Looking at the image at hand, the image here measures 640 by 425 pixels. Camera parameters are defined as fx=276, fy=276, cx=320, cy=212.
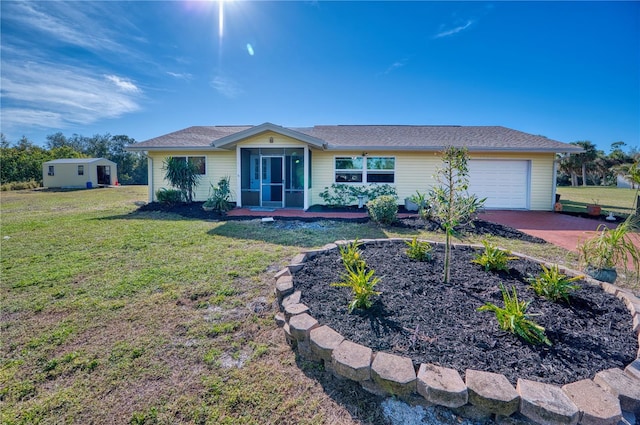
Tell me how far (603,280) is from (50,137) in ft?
261

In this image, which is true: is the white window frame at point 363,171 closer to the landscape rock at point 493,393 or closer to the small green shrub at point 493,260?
the small green shrub at point 493,260

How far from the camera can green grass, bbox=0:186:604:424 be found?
1933mm

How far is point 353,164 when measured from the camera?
12.2m

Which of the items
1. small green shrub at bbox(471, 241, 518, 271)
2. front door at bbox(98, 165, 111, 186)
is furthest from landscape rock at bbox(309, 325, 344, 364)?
front door at bbox(98, 165, 111, 186)

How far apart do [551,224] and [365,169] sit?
6763 mm

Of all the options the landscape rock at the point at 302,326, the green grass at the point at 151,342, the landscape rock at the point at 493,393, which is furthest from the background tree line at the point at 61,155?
the landscape rock at the point at 493,393

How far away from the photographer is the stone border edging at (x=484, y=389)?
1624mm

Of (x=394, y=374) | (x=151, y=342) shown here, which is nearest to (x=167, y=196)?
(x=151, y=342)

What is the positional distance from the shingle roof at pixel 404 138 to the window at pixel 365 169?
2.28 feet

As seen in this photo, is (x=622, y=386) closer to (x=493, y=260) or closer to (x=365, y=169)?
(x=493, y=260)

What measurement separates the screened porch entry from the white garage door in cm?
754

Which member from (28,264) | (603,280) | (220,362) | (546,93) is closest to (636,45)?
(546,93)

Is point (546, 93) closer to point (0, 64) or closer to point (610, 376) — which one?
point (610, 376)

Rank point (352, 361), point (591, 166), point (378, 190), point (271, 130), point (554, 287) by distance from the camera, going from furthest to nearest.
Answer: point (591, 166) < point (378, 190) < point (271, 130) < point (554, 287) < point (352, 361)
